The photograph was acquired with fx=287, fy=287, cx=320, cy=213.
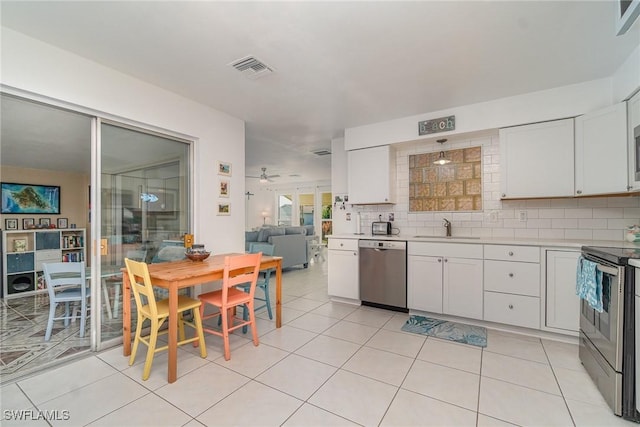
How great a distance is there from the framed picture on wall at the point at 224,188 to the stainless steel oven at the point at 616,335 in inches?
143

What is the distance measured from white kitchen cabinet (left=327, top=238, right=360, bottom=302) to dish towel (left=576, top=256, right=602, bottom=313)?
7.44 ft

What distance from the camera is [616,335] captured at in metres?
1.79

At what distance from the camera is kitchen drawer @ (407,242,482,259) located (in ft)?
10.3

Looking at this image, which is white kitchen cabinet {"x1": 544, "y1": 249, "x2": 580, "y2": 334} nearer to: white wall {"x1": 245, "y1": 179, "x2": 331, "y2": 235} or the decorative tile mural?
the decorative tile mural

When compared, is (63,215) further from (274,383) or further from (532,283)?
(532,283)

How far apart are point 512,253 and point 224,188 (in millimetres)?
3358

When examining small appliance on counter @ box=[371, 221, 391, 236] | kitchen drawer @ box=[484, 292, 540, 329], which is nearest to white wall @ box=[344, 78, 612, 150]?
small appliance on counter @ box=[371, 221, 391, 236]

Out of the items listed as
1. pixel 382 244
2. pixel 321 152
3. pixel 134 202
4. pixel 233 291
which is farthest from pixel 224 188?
pixel 321 152

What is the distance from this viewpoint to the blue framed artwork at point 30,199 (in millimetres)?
4832

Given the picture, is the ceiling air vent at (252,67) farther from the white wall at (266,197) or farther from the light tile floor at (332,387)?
the white wall at (266,197)

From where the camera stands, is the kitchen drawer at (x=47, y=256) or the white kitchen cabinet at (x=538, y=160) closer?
the white kitchen cabinet at (x=538, y=160)

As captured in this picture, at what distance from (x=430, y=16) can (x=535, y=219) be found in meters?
2.65

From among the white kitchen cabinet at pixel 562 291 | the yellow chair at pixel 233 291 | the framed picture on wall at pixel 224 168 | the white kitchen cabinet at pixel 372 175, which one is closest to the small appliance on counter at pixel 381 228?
the white kitchen cabinet at pixel 372 175

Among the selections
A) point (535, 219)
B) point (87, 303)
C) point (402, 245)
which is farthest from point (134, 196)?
point (535, 219)
